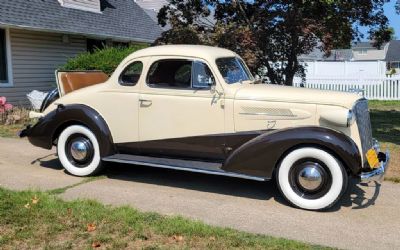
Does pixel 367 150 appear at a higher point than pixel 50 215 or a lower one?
higher

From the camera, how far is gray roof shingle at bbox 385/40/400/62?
68.4 meters

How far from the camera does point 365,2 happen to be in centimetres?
1311

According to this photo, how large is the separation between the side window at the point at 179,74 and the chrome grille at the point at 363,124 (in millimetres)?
1779

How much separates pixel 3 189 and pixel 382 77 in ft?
61.3

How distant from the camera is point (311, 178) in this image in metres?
5.75

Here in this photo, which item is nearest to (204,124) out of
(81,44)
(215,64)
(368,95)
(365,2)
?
(215,64)

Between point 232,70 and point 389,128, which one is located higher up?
point 232,70

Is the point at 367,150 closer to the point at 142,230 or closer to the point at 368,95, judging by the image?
the point at 142,230

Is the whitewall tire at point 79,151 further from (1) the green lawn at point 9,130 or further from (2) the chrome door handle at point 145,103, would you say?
(1) the green lawn at point 9,130

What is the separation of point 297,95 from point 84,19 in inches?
535

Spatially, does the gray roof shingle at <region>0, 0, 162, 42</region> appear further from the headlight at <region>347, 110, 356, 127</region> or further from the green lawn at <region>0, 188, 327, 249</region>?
the headlight at <region>347, 110, 356, 127</region>

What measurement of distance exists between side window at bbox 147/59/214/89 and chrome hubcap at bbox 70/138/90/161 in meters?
1.26

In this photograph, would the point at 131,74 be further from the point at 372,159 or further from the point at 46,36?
the point at 46,36

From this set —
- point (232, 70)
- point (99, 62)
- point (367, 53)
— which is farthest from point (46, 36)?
point (367, 53)
